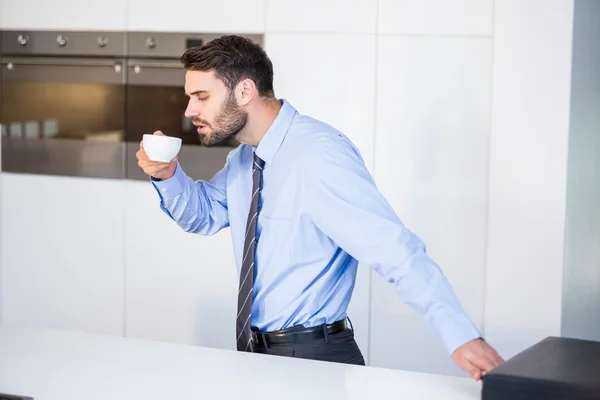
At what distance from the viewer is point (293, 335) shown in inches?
76.0

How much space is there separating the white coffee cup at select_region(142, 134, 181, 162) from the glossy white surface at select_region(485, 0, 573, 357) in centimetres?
168

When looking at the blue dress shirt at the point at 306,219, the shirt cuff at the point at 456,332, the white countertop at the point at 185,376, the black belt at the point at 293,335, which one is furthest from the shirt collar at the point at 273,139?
the shirt cuff at the point at 456,332

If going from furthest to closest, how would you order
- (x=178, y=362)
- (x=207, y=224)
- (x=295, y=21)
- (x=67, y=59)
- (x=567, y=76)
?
(x=67, y=59), (x=295, y=21), (x=567, y=76), (x=207, y=224), (x=178, y=362)

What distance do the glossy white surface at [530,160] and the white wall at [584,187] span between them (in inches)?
3.4

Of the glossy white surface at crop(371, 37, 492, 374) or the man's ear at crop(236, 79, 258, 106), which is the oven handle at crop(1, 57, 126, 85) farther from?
the man's ear at crop(236, 79, 258, 106)

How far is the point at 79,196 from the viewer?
3.62m

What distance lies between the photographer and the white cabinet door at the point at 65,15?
3.51 metres

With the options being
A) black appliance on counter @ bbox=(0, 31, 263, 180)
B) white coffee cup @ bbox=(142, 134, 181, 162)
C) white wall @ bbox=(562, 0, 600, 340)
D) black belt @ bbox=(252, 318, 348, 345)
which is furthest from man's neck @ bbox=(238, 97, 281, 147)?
white wall @ bbox=(562, 0, 600, 340)

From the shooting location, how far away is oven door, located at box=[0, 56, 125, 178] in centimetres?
356

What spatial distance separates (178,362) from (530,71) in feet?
6.79

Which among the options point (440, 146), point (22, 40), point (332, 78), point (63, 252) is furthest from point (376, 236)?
point (22, 40)

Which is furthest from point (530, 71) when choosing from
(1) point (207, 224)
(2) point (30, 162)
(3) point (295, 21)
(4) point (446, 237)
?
(2) point (30, 162)

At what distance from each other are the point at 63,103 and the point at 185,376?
2454 millimetres

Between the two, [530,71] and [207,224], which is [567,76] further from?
[207,224]
